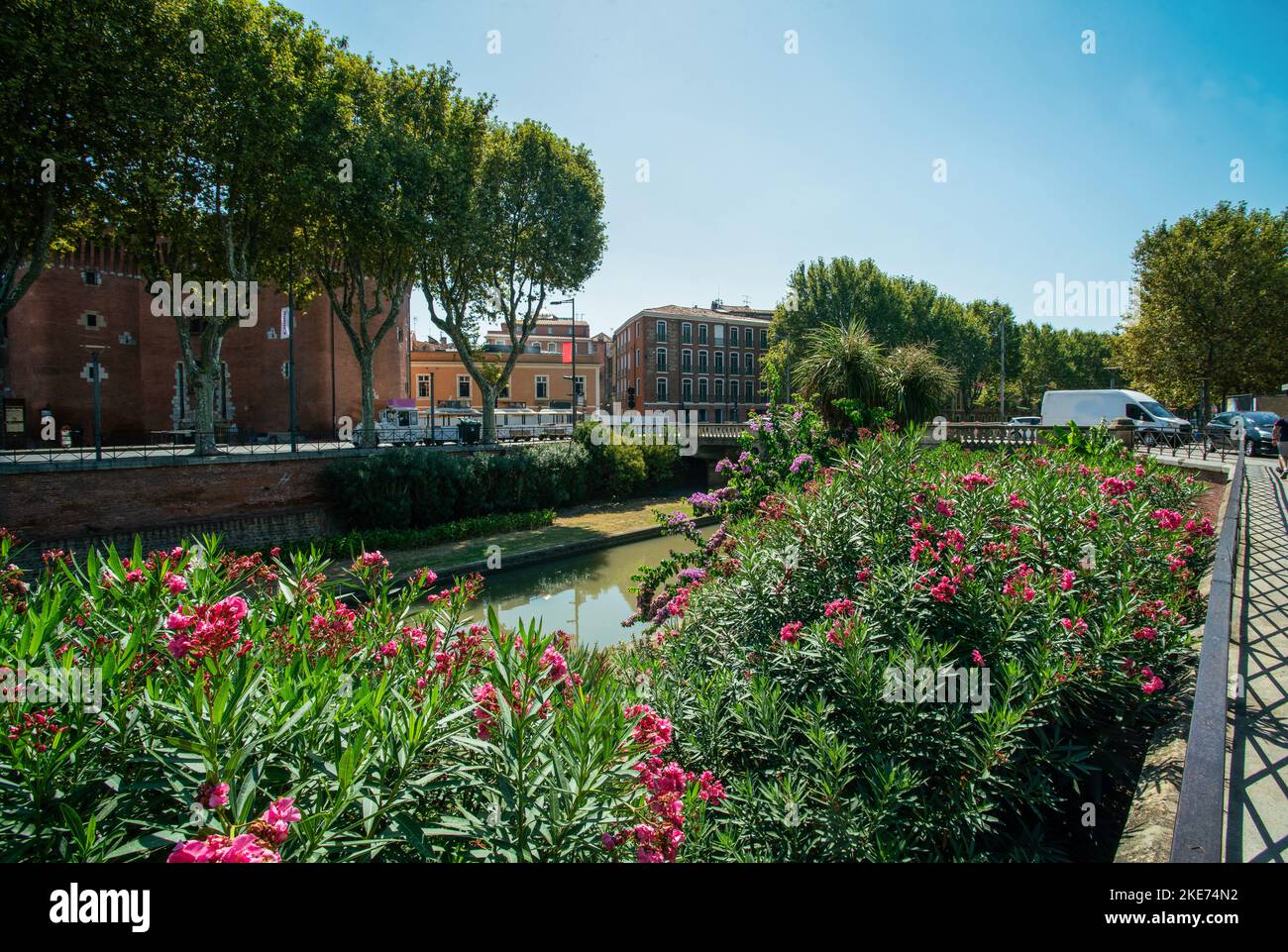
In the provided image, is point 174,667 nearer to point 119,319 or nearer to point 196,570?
point 196,570

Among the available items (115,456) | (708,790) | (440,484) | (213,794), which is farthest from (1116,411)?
(115,456)

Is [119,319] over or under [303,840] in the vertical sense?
over

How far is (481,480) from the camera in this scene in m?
25.4

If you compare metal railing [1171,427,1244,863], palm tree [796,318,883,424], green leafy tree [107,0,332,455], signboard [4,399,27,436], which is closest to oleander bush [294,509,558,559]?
green leafy tree [107,0,332,455]

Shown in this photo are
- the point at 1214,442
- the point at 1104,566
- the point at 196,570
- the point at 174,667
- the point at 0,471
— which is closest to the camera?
the point at 174,667

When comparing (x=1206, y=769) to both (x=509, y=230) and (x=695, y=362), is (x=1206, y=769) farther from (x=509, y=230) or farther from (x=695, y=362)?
(x=695, y=362)

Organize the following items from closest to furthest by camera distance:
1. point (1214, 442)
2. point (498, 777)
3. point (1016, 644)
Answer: point (498, 777), point (1016, 644), point (1214, 442)

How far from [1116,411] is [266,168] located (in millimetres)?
32207

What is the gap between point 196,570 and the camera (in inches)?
141

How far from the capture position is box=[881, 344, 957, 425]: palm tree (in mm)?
12398

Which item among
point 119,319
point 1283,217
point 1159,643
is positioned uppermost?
point 1283,217
